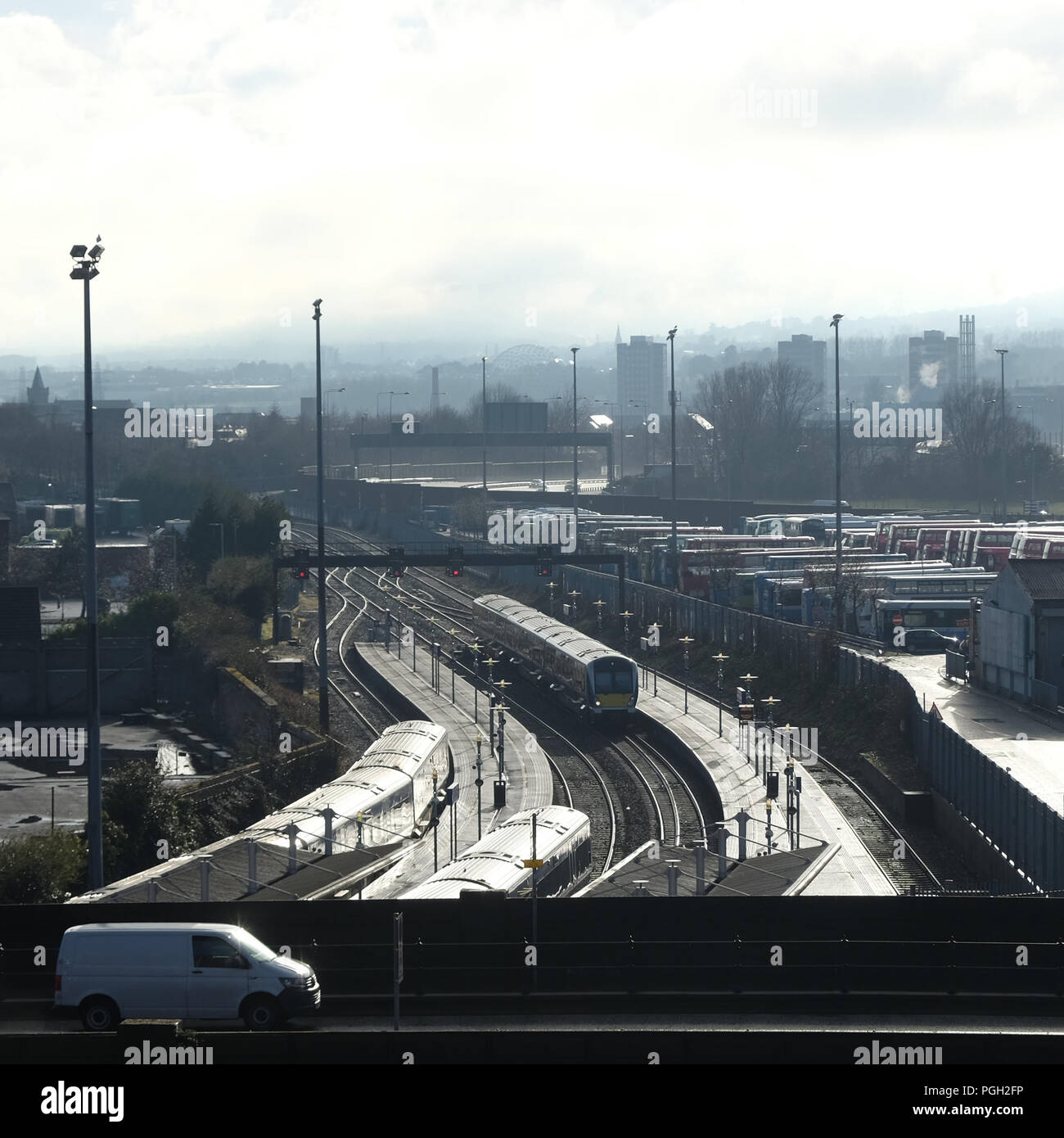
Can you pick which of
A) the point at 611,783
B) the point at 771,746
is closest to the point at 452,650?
the point at 611,783

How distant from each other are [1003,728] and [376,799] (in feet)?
41.1

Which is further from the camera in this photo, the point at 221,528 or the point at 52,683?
the point at 221,528

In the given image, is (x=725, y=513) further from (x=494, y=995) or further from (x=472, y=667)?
(x=494, y=995)

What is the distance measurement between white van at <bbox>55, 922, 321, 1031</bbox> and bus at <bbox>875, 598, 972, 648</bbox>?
112ft

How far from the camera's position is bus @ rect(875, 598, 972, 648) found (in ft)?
149

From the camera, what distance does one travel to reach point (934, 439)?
4535 inches

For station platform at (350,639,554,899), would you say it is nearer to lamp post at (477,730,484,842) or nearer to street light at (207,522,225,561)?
lamp post at (477,730,484,842)

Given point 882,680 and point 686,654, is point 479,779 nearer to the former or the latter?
point 882,680

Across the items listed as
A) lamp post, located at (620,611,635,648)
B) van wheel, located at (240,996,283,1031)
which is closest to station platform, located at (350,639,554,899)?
lamp post, located at (620,611,635,648)

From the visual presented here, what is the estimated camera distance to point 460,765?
115 feet

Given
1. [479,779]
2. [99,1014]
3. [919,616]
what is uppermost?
[919,616]

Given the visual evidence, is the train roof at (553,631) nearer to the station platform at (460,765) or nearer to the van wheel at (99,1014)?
the station platform at (460,765)

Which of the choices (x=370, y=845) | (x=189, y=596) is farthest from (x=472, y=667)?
(x=370, y=845)

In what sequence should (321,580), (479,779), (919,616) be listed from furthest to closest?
1. (919,616)
2. (321,580)
3. (479,779)
